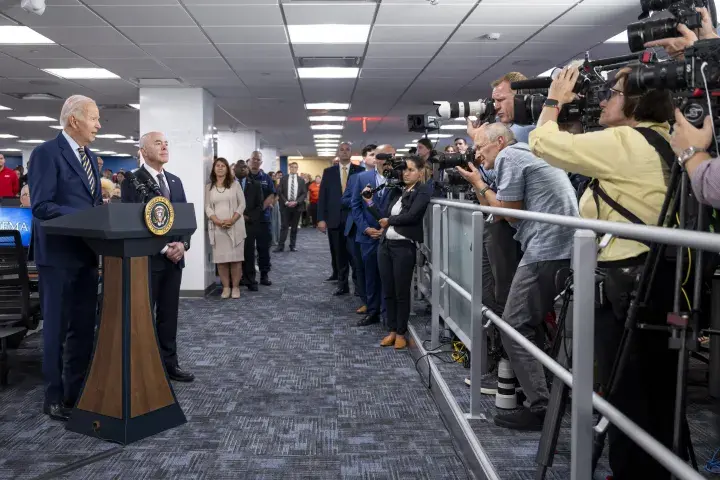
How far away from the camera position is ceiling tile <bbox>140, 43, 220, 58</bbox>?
5.64m

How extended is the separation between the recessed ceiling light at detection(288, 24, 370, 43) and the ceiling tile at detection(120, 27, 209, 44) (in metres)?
0.74

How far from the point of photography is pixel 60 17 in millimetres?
4688

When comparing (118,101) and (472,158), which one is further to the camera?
(118,101)

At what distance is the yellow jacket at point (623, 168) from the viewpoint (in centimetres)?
188

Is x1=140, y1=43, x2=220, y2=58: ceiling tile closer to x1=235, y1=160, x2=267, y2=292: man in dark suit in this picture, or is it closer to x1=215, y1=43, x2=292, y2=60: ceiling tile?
x1=215, y1=43, x2=292, y2=60: ceiling tile

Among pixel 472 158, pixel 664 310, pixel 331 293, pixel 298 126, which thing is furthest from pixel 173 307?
pixel 298 126

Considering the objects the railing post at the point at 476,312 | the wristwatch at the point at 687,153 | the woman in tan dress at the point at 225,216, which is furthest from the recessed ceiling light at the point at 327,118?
the wristwatch at the point at 687,153

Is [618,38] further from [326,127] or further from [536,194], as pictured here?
[326,127]

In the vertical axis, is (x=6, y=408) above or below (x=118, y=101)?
below

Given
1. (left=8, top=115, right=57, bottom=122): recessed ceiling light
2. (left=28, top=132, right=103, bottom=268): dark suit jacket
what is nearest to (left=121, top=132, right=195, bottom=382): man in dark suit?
(left=28, top=132, right=103, bottom=268): dark suit jacket

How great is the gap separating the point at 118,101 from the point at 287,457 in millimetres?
7595

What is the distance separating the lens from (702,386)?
3627mm

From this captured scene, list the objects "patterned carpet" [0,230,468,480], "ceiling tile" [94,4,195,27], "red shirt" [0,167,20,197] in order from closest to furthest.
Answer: "patterned carpet" [0,230,468,480] → "ceiling tile" [94,4,195,27] → "red shirt" [0,167,20,197]

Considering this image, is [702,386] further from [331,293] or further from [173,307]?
[331,293]
